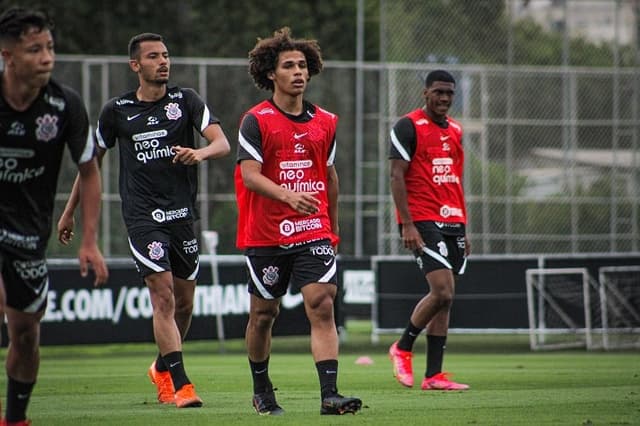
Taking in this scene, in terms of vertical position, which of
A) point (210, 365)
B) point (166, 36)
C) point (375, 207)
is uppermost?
point (166, 36)

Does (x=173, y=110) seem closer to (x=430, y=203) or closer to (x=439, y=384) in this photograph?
(x=430, y=203)

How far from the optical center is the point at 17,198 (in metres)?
7.32

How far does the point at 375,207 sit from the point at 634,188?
176 inches

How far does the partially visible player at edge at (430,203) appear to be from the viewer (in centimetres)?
1151

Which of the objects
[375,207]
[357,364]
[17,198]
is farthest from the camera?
[375,207]

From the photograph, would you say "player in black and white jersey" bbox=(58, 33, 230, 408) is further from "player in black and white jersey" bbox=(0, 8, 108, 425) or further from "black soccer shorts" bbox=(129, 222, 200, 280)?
"player in black and white jersey" bbox=(0, 8, 108, 425)

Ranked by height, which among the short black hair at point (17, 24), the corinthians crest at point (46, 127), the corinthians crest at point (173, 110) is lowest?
the corinthians crest at point (46, 127)

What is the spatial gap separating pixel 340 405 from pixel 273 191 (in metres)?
1.37

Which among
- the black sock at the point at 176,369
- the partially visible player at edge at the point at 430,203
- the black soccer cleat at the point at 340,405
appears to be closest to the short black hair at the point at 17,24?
the black soccer cleat at the point at 340,405

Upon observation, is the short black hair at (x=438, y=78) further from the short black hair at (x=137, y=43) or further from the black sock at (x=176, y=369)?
the black sock at (x=176, y=369)

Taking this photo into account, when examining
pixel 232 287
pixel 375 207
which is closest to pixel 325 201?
pixel 232 287

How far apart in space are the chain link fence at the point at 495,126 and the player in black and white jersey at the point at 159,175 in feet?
41.7

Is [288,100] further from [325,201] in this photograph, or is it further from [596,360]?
[596,360]

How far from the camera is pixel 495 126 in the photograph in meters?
24.6
